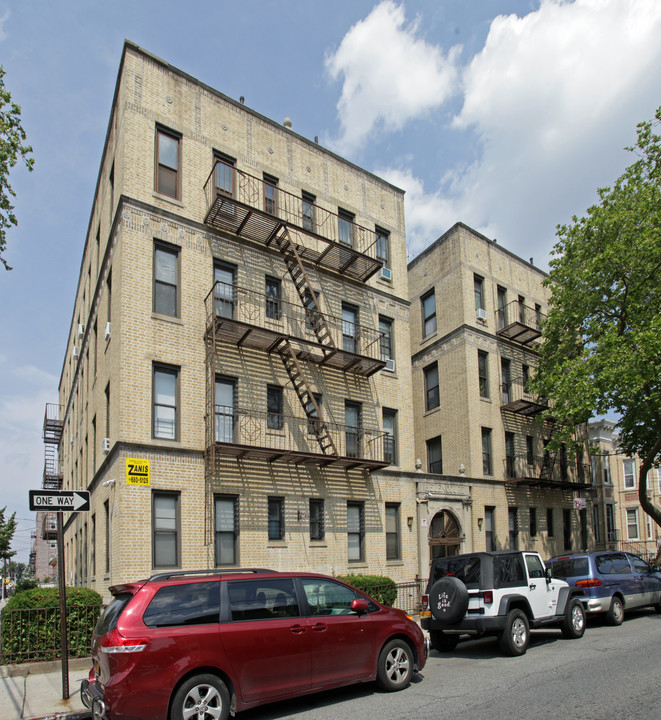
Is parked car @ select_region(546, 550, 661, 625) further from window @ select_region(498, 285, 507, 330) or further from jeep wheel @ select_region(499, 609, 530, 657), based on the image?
window @ select_region(498, 285, 507, 330)

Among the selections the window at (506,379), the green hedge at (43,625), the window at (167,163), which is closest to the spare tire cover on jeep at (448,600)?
the green hedge at (43,625)

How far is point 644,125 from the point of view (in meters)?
21.9

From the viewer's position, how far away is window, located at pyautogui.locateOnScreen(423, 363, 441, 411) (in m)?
26.4

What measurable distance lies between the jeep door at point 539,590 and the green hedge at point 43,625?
27.3 feet

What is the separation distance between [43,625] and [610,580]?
40.0ft

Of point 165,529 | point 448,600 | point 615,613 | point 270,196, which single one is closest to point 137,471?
point 165,529

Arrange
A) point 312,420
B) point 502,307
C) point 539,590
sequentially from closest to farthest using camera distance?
point 539,590
point 312,420
point 502,307

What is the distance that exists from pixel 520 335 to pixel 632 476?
832 inches

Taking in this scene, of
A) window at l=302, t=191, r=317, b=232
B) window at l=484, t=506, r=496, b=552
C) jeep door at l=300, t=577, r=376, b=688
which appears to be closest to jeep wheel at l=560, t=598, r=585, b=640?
jeep door at l=300, t=577, r=376, b=688

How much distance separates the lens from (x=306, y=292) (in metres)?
18.6

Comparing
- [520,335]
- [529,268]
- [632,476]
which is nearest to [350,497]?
[520,335]

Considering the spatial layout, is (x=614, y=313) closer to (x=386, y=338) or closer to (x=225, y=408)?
(x=386, y=338)

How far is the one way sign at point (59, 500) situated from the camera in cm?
918

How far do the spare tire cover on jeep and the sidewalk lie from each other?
234 inches
